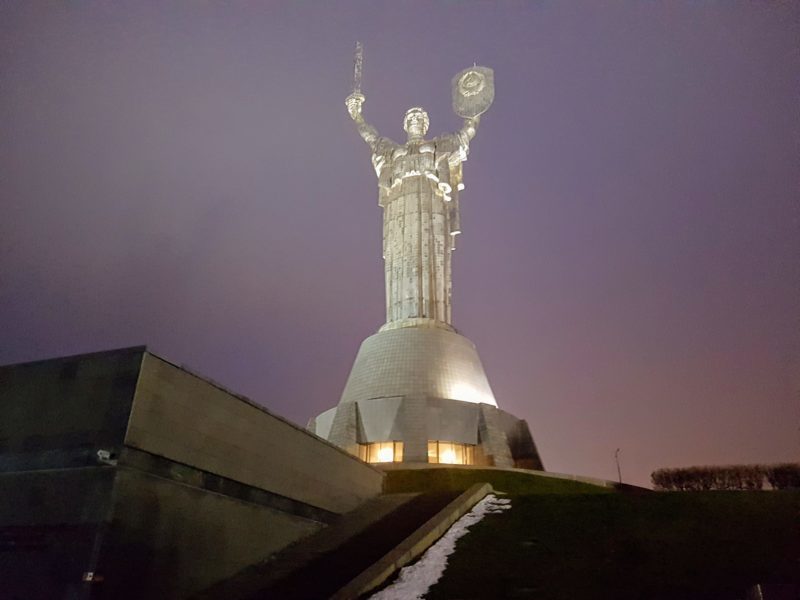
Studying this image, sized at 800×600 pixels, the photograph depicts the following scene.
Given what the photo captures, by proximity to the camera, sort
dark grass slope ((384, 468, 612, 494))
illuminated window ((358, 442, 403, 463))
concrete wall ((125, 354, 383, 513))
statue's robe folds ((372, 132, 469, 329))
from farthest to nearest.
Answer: statue's robe folds ((372, 132, 469, 329))
illuminated window ((358, 442, 403, 463))
dark grass slope ((384, 468, 612, 494))
concrete wall ((125, 354, 383, 513))

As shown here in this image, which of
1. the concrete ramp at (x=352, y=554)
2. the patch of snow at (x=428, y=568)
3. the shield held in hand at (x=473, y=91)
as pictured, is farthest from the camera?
the shield held in hand at (x=473, y=91)

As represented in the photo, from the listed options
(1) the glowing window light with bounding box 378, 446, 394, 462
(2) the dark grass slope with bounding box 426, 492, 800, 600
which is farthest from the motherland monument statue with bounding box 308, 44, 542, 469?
(2) the dark grass slope with bounding box 426, 492, 800, 600

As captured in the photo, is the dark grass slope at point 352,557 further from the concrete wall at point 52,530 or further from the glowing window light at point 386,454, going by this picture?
the glowing window light at point 386,454

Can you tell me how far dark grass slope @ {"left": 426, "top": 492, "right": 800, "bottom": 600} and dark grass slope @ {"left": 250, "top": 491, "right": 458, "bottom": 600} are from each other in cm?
134

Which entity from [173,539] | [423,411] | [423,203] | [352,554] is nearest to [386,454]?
[423,411]

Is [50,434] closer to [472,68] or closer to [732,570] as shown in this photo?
[732,570]

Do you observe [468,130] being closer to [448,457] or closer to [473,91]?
[473,91]

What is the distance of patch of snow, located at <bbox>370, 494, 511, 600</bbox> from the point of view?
25.6 feet

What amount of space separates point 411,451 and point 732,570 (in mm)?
15338

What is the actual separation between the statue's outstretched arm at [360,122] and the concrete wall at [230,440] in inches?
791

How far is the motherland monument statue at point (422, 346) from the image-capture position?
23.7 metres

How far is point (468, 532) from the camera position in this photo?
34.2 feet

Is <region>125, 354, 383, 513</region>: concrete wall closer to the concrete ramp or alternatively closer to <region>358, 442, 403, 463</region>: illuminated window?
the concrete ramp

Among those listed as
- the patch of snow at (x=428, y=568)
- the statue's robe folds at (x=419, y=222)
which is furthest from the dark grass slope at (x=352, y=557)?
the statue's robe folds at (x=419, y=222)
